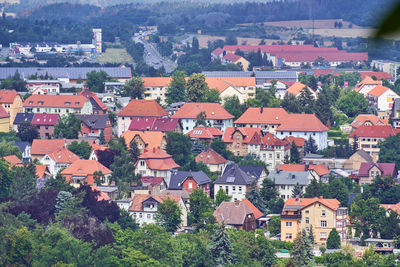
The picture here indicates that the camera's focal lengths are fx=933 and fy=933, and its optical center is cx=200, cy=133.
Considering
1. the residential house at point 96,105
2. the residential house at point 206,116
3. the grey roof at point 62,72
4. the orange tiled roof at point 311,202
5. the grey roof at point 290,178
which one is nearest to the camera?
the orange tiled roof at point 311,202

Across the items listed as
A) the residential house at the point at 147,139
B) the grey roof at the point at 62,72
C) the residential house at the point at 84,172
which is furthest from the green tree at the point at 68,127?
the grey roof at the point at 62,72

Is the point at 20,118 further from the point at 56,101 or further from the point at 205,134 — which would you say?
the point at 205,134

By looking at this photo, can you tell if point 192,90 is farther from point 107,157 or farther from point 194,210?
point 194,210

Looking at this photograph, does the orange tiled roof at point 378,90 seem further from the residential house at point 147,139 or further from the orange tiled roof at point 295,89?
the residential house at point 147,139

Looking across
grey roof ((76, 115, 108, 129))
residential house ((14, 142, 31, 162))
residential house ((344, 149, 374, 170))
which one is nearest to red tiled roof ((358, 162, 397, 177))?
residential house ((344, 149, 374, 170))

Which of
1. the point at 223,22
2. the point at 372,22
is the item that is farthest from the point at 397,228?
the point at 223,22

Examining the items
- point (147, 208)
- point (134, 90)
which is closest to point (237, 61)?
point (134, 90)

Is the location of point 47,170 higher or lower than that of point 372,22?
lower
